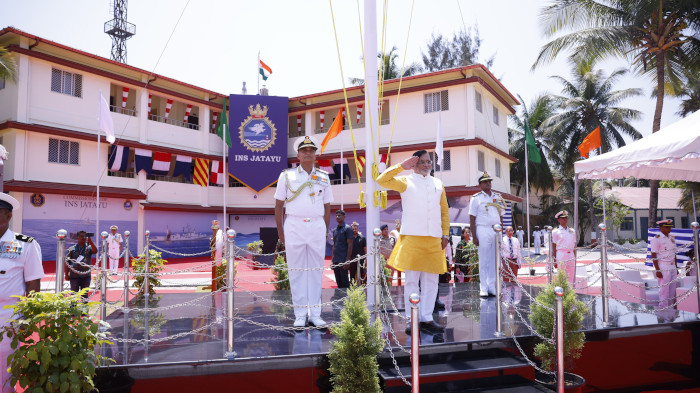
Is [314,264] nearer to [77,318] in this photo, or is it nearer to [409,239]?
[409,239]

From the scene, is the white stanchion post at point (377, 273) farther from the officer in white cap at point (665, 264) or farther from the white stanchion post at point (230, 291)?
the officer in white cap at point (665, 264)

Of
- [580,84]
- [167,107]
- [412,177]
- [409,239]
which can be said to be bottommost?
[409,239]

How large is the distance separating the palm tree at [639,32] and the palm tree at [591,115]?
34.5ft

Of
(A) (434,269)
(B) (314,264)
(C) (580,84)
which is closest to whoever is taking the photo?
(A) (434,269)

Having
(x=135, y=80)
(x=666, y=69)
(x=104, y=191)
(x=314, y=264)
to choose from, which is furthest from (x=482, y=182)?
(x=135, y=80)

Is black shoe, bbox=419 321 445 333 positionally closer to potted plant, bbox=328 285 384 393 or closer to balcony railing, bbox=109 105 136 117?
potted plant, bbox=328 285 384 393

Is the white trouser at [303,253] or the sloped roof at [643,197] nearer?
the white trouser at [303,253]

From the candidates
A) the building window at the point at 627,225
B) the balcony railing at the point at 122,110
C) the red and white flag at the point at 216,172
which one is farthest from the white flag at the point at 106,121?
the building window at the point at 627,225

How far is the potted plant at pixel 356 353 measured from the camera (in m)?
3.96

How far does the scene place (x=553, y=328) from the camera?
15.9ft

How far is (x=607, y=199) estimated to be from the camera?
3762cm

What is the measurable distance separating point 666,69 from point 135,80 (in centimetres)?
2312

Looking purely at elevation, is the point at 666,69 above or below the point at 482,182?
above

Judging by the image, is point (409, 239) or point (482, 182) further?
point (482, 182)
